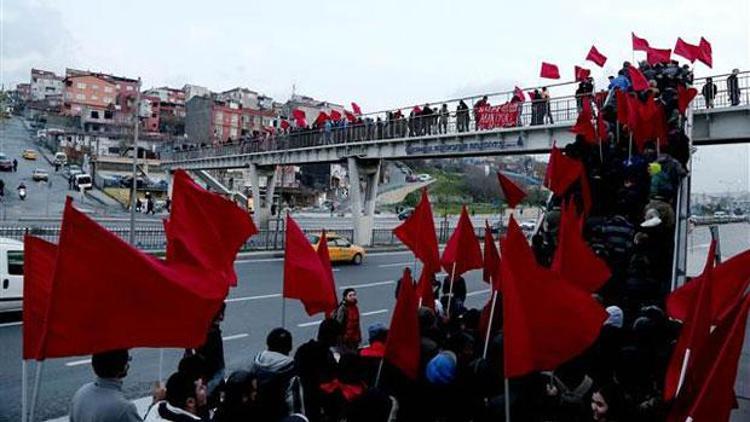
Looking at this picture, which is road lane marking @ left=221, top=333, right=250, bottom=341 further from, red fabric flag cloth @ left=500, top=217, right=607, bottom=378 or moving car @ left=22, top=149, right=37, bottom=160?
moving car @ left=22, top=149, right=37, bottom=160

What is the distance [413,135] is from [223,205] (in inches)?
814

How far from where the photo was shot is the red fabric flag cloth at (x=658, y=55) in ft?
54.4

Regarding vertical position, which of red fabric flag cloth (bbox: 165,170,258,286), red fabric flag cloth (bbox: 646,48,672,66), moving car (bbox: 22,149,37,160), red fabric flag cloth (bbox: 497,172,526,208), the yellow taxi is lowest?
the yellow taxi

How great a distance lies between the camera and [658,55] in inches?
658

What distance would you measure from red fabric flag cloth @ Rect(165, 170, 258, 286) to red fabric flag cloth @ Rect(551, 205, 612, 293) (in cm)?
326

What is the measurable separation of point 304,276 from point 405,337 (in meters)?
2.17

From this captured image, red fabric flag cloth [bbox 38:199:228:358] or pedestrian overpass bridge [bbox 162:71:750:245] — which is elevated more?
pedestrian overpass bridge [bbox 162:71:750:245]

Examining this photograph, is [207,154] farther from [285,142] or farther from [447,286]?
[447,286]

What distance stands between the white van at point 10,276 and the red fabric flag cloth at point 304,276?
7.14 metres

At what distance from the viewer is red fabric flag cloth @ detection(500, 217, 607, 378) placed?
411cm

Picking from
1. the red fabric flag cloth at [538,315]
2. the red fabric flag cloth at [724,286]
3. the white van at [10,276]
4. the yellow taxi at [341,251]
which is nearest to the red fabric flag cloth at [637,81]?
the red fabric flag cloth at [724,286]

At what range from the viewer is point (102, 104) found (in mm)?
100688

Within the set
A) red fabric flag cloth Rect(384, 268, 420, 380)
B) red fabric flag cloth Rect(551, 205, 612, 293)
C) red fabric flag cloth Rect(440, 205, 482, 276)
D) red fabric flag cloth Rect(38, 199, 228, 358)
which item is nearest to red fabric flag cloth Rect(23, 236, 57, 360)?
red fabric flag cloth Rect(38, 199, 228, 358)

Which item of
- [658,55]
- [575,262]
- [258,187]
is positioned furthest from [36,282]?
[258,187]
